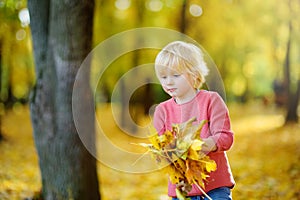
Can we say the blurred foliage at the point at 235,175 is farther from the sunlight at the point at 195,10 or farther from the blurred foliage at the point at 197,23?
the sunlight at the point at 195,10

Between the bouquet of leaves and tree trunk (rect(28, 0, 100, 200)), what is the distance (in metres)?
2.29

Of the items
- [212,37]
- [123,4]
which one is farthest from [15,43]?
[212,37]

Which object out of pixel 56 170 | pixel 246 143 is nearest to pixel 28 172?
pixel 56 170

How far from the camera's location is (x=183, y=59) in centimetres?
269

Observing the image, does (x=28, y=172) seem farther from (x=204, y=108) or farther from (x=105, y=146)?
(x=204, y=108)

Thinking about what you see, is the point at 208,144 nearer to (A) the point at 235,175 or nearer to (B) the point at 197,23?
(A) the point at 235,175

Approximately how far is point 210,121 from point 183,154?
0.87 feet

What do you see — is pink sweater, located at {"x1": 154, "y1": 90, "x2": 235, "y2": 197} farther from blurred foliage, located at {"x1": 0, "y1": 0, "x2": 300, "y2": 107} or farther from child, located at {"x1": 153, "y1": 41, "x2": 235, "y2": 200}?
blurred foliage, located at {"x1": 0, "y1": 0, "x2": 300, "y2": 107}

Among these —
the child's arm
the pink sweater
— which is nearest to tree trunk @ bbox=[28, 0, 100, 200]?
the pink sweater

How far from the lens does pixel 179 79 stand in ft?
8.89

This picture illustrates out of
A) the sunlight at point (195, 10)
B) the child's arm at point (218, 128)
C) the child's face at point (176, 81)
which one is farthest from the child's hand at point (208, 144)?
the sunlight at point (195, 10)

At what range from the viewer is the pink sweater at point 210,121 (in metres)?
2.59

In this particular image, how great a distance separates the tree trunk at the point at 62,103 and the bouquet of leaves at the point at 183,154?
229 cm

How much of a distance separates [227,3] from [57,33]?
13.1 m
